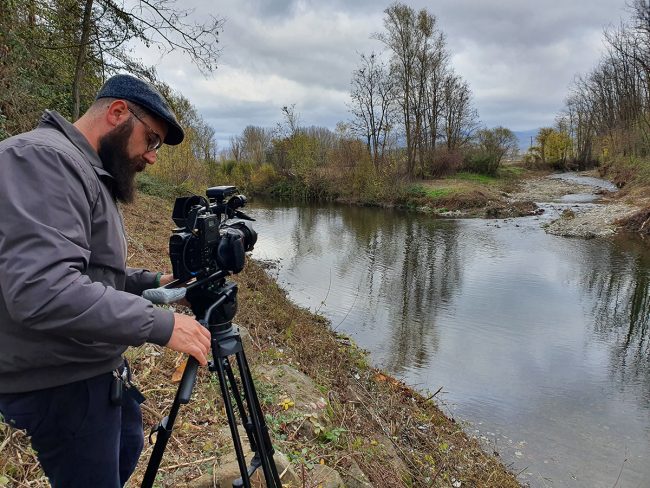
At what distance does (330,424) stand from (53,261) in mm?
2839

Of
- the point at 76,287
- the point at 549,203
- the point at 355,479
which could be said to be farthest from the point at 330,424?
the point at 549,203

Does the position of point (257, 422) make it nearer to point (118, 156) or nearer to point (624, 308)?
point (118, 156)

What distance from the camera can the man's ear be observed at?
1.35 meters

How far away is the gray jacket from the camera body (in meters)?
0.20

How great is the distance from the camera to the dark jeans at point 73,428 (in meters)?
1.23

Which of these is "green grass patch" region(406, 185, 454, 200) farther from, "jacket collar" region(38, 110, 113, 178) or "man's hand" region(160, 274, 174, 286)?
"jacket collar" region(38, 110, 113, 178)

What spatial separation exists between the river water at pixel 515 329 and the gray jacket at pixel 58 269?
4.62m

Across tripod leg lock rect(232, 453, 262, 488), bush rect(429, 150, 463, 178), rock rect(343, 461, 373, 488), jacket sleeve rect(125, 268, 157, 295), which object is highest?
bush rect(429, 150, 463, 178)

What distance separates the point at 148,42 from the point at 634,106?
35.9 meters

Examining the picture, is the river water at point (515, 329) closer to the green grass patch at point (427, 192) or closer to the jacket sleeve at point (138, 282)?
the jacket sleeve at point (138, 282)

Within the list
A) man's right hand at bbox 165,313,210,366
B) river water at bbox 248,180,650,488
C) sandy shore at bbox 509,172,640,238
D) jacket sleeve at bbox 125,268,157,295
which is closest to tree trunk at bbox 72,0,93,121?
river water at bbox 248,180,650,488

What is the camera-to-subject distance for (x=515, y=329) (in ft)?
25.8

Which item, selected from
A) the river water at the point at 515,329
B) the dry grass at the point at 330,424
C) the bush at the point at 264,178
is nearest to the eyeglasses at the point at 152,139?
the dry grass at the point at 330,424

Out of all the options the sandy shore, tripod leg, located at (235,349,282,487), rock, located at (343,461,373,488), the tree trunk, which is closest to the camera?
tripod leg, located at (235,349,282,487)
